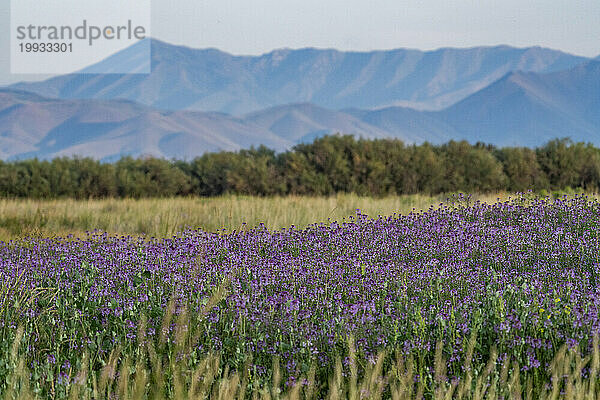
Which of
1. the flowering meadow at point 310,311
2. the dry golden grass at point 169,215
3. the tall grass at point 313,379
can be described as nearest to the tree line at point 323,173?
the dry golden grass at point 169,215

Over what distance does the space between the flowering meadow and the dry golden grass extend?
122 inches

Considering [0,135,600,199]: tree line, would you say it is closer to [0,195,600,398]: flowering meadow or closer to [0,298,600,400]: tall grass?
[0,195,600,398]: flowering meadow

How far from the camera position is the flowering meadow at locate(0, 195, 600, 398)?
4082mm

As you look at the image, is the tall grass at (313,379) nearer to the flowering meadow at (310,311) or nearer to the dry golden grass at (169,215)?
the flowering meadow at (310,311)

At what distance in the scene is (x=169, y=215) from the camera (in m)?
11.2

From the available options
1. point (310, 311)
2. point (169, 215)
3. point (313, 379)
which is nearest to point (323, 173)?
point (169, 215)

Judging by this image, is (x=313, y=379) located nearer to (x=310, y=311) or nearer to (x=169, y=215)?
(x=310, y=311)

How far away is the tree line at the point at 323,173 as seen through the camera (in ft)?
54.6

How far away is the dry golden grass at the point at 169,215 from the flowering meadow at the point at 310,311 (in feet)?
10.2

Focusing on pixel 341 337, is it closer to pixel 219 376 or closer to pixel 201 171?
pixel 219 376

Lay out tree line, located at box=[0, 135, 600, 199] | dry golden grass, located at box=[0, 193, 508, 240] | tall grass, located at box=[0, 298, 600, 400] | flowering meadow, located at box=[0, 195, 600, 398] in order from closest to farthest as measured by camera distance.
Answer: tall grass, located at box=[0, 298, 600, 400] < flowering meadow, located at box=[0, 195, 600, 398] < dry golden grass, located at box=[0, 193, 508, 240] < tree line, located at box=[0, 135, 600, 199]

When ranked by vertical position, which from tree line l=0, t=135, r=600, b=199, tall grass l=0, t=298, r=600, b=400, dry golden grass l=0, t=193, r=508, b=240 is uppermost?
tree line l=0, t=135, r=600, b=199

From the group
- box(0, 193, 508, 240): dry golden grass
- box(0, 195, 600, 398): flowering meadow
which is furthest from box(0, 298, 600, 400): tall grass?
box(0, 193, 508, 240): dry golden grass

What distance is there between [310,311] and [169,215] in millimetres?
6866
